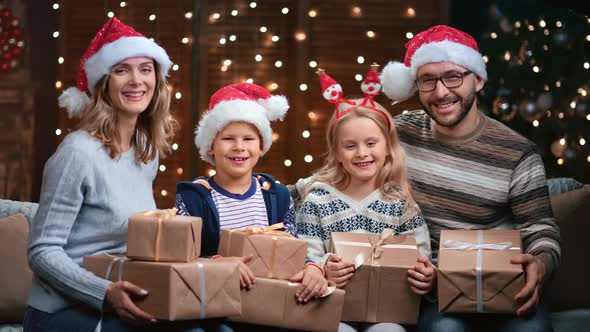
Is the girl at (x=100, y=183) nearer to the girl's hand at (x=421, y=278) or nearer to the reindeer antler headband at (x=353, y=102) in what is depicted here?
the reindeer antler headband at (x=353, y=102)

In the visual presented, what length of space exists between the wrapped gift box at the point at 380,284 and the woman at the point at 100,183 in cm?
68

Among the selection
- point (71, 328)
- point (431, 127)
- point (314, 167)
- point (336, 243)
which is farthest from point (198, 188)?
point (314, 167)

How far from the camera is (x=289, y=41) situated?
4910mm

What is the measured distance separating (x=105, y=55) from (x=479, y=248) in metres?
1.33

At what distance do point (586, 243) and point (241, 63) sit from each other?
8.08 ft

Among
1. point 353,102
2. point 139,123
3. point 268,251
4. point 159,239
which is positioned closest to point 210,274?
point 159,239

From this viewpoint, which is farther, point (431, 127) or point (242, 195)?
point (431, 127)

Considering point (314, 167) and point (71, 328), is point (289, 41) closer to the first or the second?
point (314, 167)

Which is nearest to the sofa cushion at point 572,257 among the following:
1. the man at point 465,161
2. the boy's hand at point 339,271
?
the man at point 465,161

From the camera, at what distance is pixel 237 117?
110 inches

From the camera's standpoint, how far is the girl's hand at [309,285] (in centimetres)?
243

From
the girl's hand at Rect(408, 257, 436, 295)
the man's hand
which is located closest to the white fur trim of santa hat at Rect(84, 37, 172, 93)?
the girl's hand at Rect(408, 257, 436, 295)

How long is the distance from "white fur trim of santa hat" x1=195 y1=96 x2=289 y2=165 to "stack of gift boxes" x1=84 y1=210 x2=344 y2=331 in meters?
0.46

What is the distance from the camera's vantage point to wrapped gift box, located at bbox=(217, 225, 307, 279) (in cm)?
245
